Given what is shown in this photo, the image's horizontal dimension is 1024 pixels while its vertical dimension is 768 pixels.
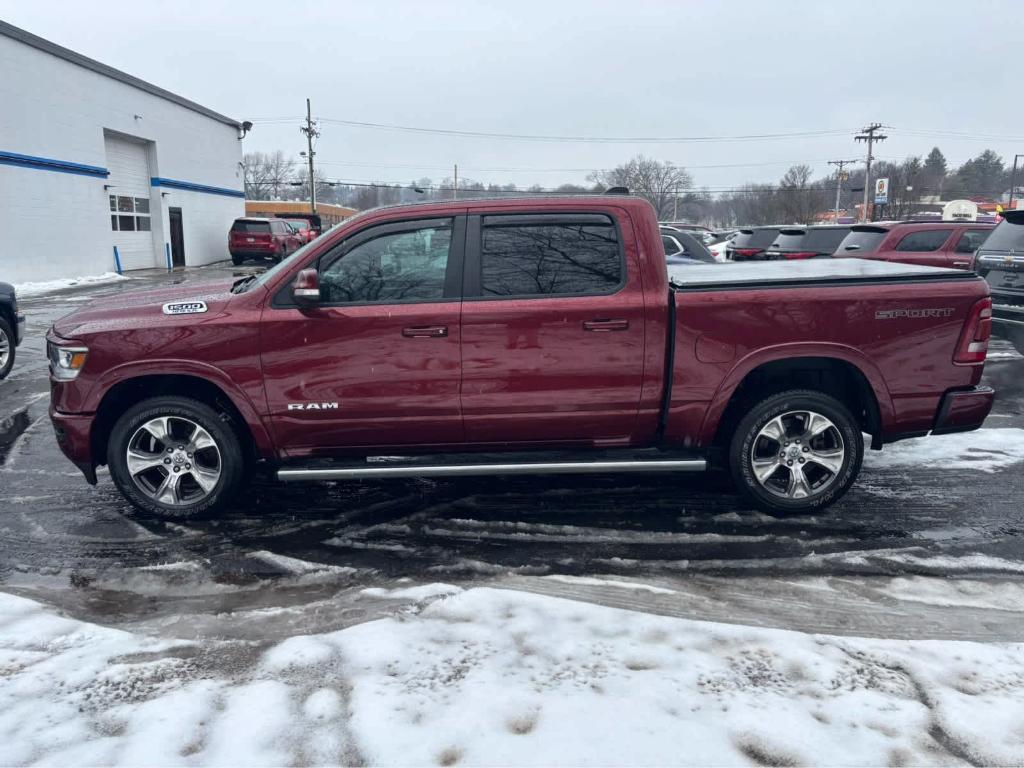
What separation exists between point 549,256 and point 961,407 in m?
2.76

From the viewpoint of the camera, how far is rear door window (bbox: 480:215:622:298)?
4500 mm

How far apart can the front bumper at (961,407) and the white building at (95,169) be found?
24.3 meters

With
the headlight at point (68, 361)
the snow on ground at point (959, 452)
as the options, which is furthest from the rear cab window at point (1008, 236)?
the headlight at point (68, 361)

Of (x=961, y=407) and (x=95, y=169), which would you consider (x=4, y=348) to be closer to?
(x=961, y=407)

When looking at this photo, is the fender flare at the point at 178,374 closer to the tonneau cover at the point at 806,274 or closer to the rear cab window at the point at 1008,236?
the tonneau cover at the point at 806,274

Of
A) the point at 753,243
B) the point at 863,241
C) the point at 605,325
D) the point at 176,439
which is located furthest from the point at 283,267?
the point at 753,243

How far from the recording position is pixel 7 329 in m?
8.98

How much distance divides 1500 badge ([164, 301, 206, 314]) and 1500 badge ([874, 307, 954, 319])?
4100 mm

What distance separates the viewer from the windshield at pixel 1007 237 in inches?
345

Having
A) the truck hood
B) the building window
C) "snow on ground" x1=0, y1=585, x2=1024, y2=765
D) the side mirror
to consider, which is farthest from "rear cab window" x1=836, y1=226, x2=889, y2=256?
the building window

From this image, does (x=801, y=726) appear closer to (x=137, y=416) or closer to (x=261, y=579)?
(x=261, y=579)

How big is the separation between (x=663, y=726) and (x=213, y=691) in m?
1.76

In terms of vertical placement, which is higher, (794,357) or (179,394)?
(794,357)

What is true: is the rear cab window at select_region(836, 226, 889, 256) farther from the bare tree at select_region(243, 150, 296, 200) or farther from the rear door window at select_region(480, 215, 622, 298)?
the bare tree at select_region(243, 150, 296, 200)
